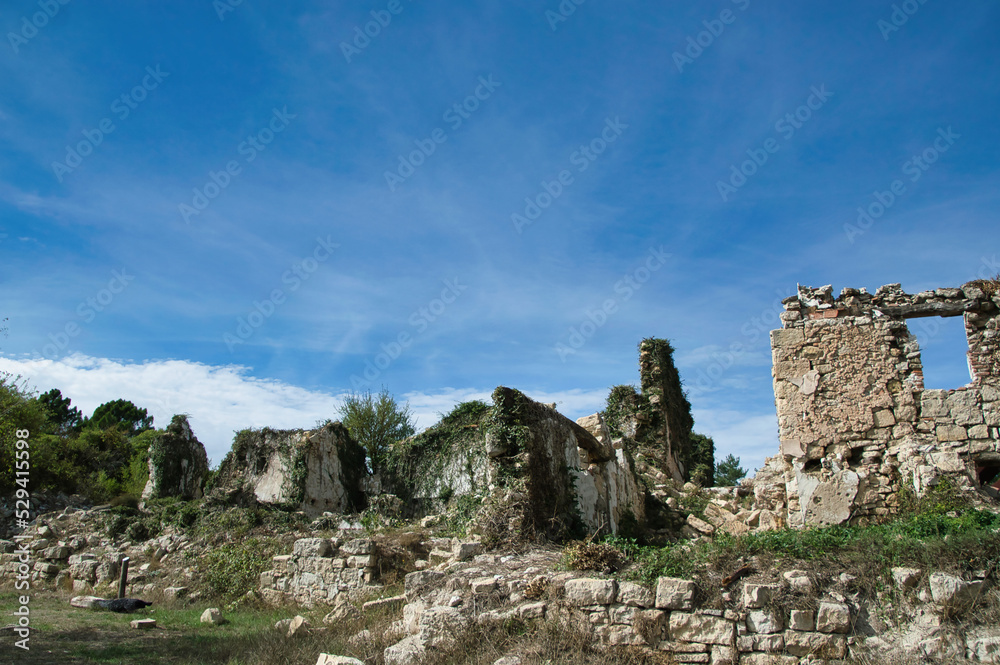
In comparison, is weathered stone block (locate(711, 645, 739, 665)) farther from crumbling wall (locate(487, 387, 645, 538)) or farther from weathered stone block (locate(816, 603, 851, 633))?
crumbling wall (locate(487, 387, 645, 538))

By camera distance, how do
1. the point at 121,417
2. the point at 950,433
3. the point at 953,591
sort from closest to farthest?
1. the point at 953,591
2. the point at 950,433
3. the point at 121,417

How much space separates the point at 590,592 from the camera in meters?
6.34

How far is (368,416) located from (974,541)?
29776 mm

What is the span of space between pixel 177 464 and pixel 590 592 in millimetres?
17067

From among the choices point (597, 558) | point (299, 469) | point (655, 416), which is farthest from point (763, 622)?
point (655, 416)

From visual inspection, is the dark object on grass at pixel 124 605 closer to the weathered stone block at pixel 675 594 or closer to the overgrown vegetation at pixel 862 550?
the overgrown vegetation at pixel 862 550

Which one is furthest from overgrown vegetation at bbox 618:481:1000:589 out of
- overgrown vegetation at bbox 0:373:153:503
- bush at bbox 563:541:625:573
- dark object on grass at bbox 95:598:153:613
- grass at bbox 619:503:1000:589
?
overgrown vegetation at bbox 0:373:153:503

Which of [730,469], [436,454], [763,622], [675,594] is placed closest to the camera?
[763,622]

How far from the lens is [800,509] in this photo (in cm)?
925

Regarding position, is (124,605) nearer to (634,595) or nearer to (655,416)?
(634,595)

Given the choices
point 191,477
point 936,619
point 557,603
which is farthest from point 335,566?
point 191,477

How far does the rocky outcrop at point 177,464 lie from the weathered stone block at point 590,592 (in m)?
15.8

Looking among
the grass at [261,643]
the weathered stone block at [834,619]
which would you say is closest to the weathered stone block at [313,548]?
the grass at [261,643]

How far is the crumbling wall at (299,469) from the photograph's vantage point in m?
15.9
